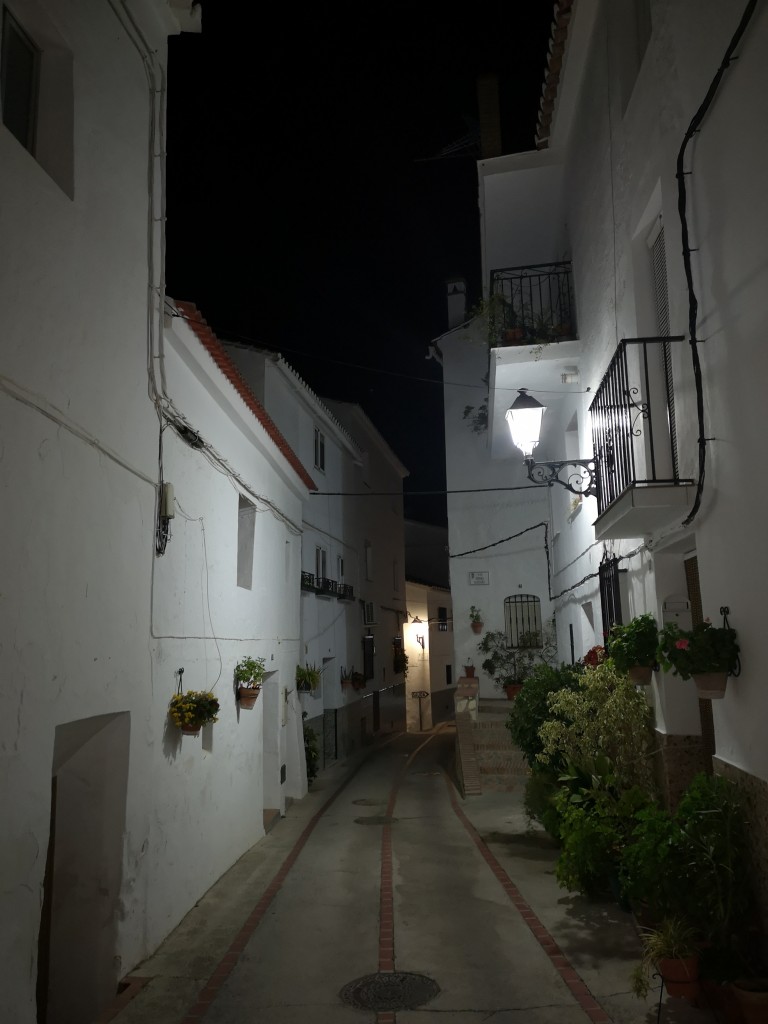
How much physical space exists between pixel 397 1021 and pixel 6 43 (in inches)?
294

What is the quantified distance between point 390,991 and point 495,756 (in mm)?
10090

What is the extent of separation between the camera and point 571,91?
426 inches

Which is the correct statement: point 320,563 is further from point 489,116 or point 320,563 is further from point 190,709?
point 190,709

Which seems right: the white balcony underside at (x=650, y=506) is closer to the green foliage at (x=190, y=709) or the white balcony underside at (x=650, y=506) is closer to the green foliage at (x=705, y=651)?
the green foliage at (x=705, y=651)

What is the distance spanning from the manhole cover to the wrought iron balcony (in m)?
4.18

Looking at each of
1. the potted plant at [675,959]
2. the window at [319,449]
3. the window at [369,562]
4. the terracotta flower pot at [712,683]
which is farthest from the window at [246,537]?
the window at [369,562]

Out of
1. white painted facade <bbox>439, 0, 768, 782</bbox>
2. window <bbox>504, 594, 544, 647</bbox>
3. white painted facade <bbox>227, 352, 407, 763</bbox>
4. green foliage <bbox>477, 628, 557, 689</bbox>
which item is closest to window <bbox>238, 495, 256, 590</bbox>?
white painted facade <bbox>439, 0, 768, 782</bbox>

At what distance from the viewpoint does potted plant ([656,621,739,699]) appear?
516cm

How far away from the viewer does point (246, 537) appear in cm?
1211

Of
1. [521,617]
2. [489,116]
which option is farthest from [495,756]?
[489,116]

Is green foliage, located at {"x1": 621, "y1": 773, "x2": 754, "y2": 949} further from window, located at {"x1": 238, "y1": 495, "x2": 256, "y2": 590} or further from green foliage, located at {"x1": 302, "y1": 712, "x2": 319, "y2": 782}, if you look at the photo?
green foliage, located at {"x1": 302, "y1": 712, "x2": 319, "y2": 782}

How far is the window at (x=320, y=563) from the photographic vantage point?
65.9ft

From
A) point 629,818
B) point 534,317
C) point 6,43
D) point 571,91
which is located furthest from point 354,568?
point 6,43

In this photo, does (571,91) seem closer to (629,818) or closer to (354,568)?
(629,818)
